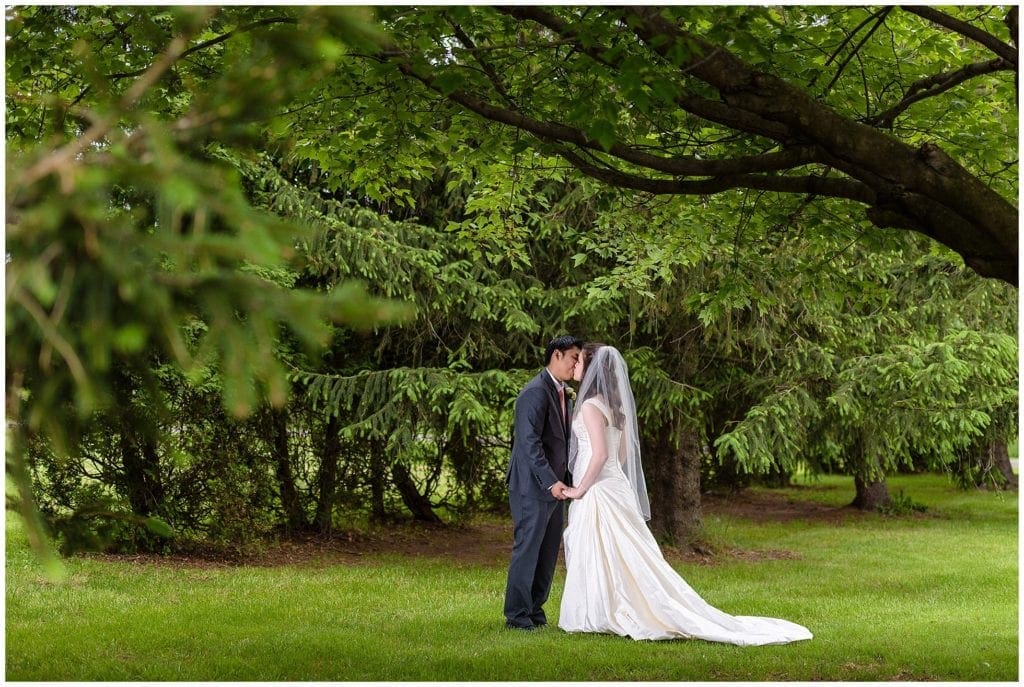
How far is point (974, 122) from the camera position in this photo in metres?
7.66

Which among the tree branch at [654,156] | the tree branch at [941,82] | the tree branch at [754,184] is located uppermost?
the tree branch at [941,82]

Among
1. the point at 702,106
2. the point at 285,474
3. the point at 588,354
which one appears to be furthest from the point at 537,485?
the point at 285,474

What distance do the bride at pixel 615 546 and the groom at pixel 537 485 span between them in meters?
0.12

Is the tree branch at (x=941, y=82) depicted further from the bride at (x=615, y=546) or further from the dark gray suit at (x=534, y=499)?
the dark gray suit at (x=534, y=499)

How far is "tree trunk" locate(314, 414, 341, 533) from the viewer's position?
13.0 m

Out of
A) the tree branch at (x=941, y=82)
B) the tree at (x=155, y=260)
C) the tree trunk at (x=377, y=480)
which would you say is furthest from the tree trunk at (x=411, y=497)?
the tree at (x=155, y=260)

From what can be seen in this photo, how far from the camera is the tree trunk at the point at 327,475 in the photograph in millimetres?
13023

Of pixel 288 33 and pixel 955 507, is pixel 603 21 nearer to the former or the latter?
pixel 288 33

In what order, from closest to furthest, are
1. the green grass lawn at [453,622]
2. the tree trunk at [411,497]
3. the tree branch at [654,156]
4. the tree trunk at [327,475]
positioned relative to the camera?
the tree branch at [654,156] < the green grass lawn at [453,622] < the tree trunk at [327,475] < the tree trunk at [411,497]

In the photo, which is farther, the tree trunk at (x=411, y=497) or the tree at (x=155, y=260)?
the tree trunk at (x=411, y=497)

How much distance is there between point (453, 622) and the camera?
27.1 ft

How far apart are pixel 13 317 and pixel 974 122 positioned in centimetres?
703

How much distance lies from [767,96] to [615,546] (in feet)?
12.7

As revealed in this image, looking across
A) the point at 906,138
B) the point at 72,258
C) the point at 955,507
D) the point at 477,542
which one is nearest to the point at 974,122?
the point at 906,138
